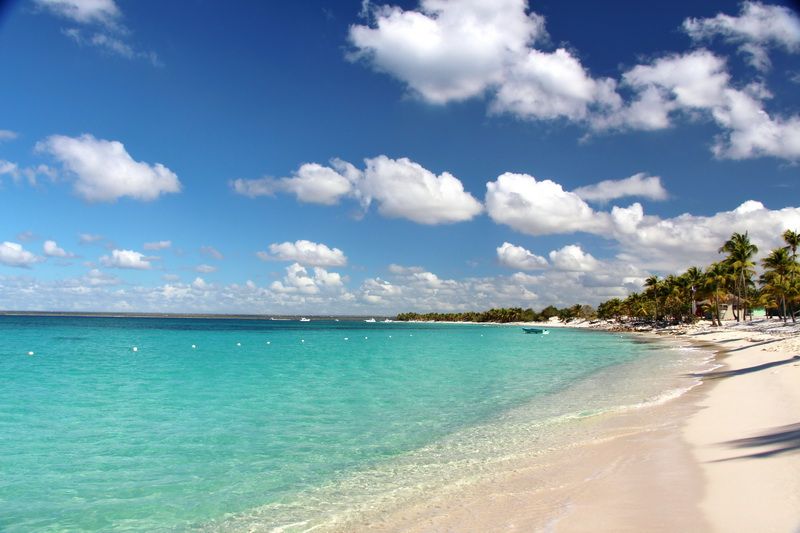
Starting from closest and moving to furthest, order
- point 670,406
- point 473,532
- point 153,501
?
point 473,532 → point 153,501 → point 670,406

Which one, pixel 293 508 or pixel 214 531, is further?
pixel 293 508

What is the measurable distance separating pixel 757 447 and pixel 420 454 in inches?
284

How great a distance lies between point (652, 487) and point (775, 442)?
3887 mm

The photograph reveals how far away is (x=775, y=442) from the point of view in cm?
1023

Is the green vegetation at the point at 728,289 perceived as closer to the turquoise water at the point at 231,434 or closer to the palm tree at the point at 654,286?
the palm tree at the point at 654,286

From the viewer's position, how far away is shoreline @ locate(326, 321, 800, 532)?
689 centimetres

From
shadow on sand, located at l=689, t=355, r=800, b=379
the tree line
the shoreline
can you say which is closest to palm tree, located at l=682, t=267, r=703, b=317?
the tree line

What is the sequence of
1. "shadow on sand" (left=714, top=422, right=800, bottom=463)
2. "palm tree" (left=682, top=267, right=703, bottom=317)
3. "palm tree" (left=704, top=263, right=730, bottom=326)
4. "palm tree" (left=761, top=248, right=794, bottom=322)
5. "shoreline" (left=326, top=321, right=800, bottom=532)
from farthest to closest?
"palm tree" (left=682, top=267, right=703, bottom=317)
"palm tree" (left=704, top=263, right=730, bottom=326)
"palm tree" (left=761, top=248, right=794, bottom=322)
"shadow on sand" (left=714, top=422, right=800, bottom=463)
"shoreline" (left=326, top=321, right=800, bottom=532)

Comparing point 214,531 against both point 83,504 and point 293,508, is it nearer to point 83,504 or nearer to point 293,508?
point 293,508

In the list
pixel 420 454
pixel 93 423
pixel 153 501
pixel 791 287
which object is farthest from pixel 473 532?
pixel 791 287

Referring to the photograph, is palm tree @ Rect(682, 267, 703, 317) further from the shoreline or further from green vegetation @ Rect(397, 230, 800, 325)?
the shoreline

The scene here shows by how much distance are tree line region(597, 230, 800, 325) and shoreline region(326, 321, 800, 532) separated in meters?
66.1

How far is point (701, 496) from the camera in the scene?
303 inches

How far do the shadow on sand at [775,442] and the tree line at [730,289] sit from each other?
2596 inches
